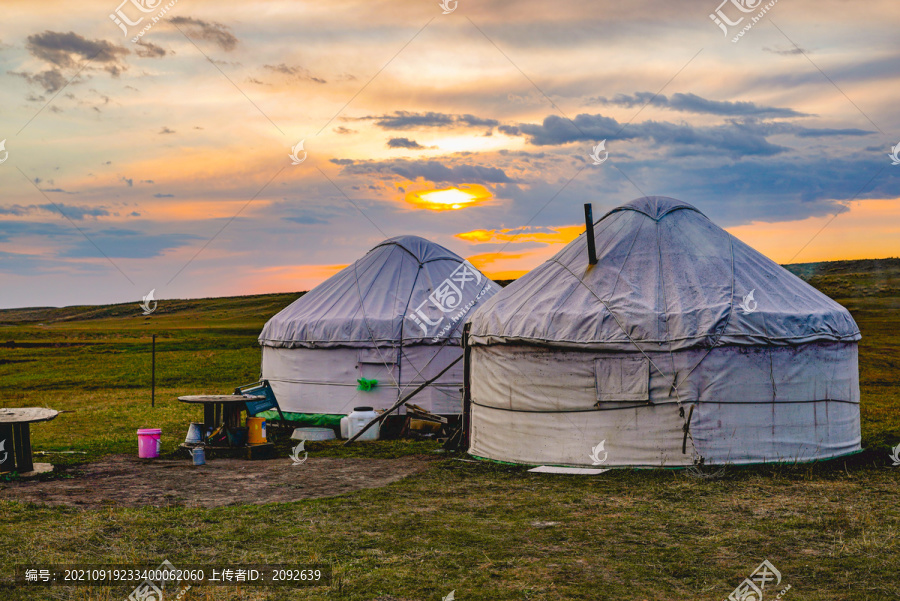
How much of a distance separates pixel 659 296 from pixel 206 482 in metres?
5.68

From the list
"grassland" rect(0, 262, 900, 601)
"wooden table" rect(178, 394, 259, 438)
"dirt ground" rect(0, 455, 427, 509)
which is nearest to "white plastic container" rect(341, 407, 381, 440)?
"wooden table" rect(178, 394, 259, 438)

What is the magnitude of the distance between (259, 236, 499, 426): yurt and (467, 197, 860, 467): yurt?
141 inches

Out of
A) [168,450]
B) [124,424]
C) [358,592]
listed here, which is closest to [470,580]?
[358,592]

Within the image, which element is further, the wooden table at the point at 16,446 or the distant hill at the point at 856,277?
the distant hill at the point at 856,277

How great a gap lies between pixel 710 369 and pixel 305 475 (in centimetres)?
485

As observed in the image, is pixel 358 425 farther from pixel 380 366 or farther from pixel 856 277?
pixel 856 277

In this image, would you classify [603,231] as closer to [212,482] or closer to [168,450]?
[212,482]

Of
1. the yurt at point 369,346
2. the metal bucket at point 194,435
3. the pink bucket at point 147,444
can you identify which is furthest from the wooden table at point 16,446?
the yurt at point 369,346

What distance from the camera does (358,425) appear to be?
1261 cm

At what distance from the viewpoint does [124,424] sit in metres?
15.0

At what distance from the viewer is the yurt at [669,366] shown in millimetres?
8812

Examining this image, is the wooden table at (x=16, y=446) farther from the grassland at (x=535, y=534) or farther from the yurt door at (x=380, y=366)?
the yurt door at (x=380, y=366)

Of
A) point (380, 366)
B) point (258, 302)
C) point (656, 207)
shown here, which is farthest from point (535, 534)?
point (258, 302)

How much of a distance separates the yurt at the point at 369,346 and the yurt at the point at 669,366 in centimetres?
357
